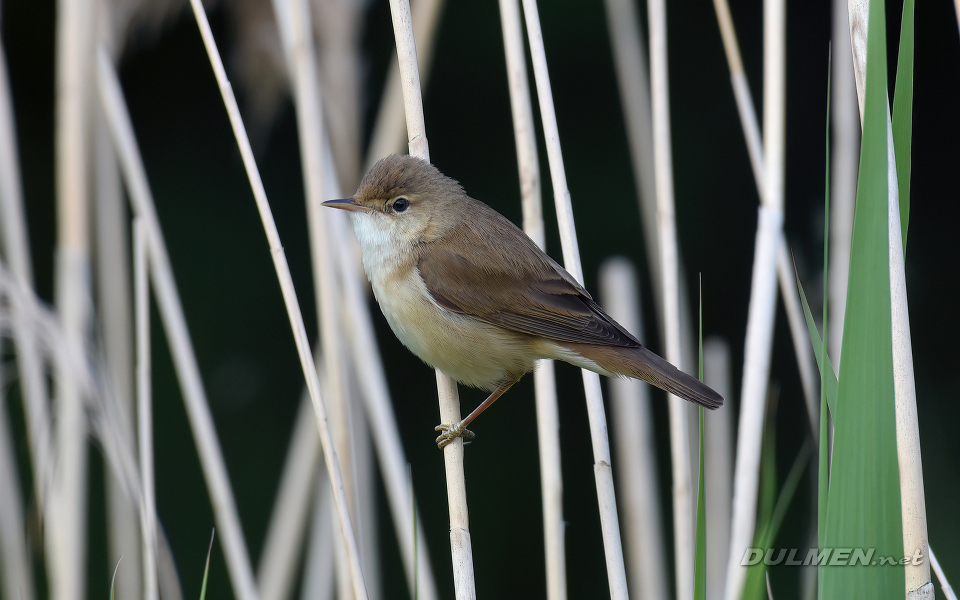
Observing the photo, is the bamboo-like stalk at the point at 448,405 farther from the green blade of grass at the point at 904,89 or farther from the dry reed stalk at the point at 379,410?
the green blade of grass at the point at 904,89

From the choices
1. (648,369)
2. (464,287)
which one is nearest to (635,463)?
(648,369)

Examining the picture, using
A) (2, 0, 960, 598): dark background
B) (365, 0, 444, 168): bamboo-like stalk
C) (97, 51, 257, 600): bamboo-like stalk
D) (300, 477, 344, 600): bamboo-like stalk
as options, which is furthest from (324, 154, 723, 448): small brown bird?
(2, 0, 960, 598): dark background

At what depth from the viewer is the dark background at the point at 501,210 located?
4496 mm

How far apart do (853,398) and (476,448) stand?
355 cm

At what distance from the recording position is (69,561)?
2613 mm

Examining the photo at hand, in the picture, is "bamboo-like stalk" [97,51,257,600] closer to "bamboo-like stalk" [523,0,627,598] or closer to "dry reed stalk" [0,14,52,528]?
"dry reed stalk" [0,14,52,528]

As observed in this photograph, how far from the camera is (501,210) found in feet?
15.2

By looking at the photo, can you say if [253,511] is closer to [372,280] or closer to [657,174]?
[372,280]

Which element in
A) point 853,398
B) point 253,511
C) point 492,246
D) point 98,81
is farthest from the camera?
point 253,511

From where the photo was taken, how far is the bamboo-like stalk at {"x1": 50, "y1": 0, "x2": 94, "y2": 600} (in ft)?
8.60

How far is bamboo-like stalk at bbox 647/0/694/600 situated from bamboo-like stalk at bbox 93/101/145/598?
194 cm

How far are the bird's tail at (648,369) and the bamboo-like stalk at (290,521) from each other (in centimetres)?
124

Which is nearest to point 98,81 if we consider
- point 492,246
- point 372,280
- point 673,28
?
point 372,280

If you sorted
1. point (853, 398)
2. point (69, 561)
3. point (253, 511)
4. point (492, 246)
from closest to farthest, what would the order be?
point (853, 398)
point (492, 246)
point (69, 561)
point (253, 511)
